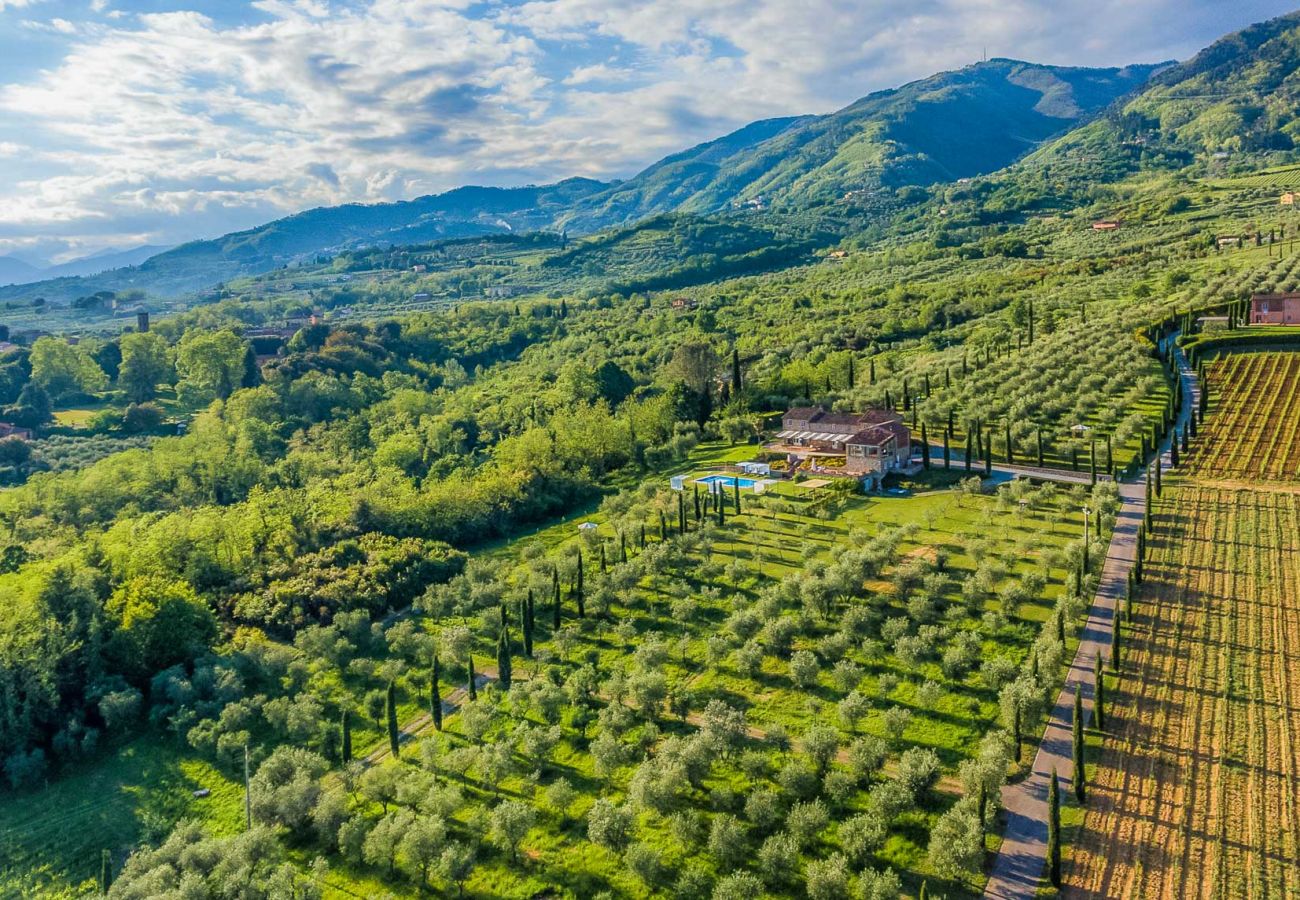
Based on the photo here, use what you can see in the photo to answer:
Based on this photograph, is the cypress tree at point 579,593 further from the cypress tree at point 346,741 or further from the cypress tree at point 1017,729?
the cypress tree at point 1017,729

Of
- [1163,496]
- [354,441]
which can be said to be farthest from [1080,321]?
[354,441]

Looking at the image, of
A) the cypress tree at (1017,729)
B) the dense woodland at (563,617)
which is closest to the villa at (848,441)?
→ the dense woodland at (563,617)

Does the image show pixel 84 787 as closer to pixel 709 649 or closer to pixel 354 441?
pixel 709 649

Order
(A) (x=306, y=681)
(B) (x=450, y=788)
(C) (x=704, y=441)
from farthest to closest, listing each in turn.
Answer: (C) (x=704, y=441) → (A) (x=306, y=681) → (B) (x=450, y=788)

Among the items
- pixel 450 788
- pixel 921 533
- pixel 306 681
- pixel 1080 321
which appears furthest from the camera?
pixel 1080 321

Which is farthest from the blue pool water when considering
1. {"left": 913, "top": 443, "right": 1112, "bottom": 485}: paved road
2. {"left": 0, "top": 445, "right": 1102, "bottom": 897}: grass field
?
{"left": 913, "top": 443, "right": 1112, "bottom": 485}: paved road

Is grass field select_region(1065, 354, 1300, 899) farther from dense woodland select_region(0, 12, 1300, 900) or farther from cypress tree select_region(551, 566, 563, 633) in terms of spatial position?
cypress tree select_region(551, 566, 563, 633)
